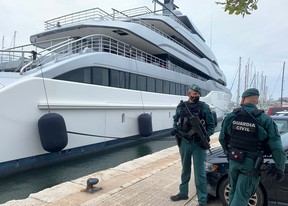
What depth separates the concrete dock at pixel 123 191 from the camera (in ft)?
14.3

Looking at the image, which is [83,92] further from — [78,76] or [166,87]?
[166,87]

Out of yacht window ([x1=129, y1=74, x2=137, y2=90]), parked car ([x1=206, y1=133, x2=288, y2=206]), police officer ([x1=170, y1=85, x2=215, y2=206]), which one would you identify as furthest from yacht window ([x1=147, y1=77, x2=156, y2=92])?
police officer ([x1=170, y1=85, x2=215, y2=206])

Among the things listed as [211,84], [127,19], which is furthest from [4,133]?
[211,84]

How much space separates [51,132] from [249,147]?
5.57 meters

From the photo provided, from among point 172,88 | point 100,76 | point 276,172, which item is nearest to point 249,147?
point 276,172

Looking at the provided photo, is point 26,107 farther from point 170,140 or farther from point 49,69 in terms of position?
point 170,140

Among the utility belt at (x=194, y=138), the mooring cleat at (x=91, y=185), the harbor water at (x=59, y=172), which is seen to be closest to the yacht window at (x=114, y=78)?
the harbor water at (x=59, y=172)

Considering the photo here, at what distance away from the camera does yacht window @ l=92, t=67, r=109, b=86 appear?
34.6ft

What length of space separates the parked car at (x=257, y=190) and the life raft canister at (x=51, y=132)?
4294 mm

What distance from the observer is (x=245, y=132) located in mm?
3012

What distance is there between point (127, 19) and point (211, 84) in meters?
11.6

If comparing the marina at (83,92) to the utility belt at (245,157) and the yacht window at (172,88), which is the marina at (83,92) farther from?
the utility belt at (245,157)

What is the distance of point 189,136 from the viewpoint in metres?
4.13

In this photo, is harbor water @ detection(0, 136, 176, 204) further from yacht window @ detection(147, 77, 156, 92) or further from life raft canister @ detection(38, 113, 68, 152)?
yacht window @ detection(147, 77, 156, 92)
